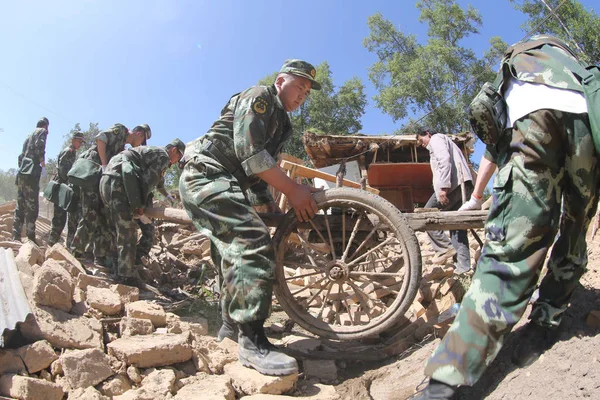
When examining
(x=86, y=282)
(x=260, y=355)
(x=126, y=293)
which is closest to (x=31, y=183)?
(x=86, y=282)

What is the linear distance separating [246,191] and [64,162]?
5.31 m

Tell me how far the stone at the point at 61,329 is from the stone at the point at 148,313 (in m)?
0.21

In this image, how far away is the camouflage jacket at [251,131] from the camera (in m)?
2.47

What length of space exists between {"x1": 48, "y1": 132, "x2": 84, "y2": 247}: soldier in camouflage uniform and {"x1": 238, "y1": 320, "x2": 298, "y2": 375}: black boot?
465 cm

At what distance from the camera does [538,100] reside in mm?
1725

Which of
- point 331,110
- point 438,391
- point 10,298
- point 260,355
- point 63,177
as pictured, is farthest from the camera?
point 331,110

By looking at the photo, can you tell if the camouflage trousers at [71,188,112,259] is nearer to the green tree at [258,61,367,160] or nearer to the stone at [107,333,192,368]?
the stone at [107,333,192,368]

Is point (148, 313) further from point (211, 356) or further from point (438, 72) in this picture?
point (438, 72)

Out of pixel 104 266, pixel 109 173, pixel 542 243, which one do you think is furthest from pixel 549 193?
pixel 104 266

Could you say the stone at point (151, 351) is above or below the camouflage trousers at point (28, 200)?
below

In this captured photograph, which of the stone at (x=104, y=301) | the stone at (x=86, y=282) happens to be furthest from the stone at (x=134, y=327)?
the stone at (x=86, y=282)

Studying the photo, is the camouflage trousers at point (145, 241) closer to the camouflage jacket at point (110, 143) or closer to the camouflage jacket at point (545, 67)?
the camouflage jacket at point (110, 143)

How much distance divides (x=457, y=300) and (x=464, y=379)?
66.0 inches

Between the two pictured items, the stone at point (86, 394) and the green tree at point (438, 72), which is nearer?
the stone at point (86, 394)
